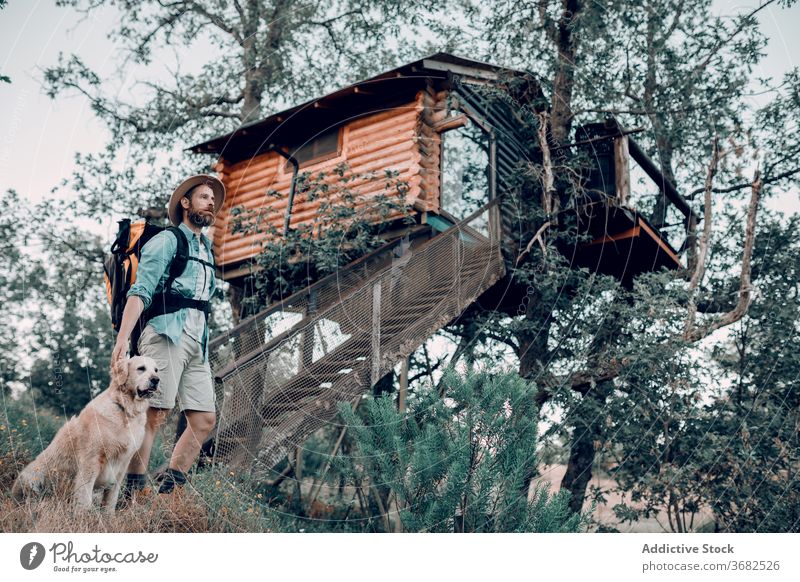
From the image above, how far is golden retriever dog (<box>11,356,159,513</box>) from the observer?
16.1 ft

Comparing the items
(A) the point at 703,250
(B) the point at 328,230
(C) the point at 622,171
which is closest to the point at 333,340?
(B) the point at 328,230

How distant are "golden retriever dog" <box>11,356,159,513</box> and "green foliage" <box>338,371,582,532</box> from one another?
6.77 feet

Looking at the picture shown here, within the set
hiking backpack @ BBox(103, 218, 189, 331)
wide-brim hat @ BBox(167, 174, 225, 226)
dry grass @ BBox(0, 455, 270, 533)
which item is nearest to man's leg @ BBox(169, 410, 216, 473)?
dry grass @ BBox(0, 455, 270, 533)

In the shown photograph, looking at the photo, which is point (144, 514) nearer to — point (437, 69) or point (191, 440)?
point (191, 440)

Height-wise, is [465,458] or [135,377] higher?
[135,377]

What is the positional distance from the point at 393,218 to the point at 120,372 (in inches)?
240

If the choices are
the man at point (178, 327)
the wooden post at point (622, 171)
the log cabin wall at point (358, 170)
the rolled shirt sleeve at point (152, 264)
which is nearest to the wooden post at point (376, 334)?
the log cabin wall at point (358, 170)

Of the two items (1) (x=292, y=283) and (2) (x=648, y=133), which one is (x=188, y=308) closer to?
(1) (x=292, y=283)

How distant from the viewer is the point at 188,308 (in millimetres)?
5430

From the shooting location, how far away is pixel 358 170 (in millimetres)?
11523

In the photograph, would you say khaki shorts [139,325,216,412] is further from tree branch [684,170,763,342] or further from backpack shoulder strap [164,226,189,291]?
tree branch [684,170,763,342]

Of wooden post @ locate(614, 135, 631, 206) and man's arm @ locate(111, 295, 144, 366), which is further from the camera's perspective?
wooden post @ locate(614, 135, 631, 206)
